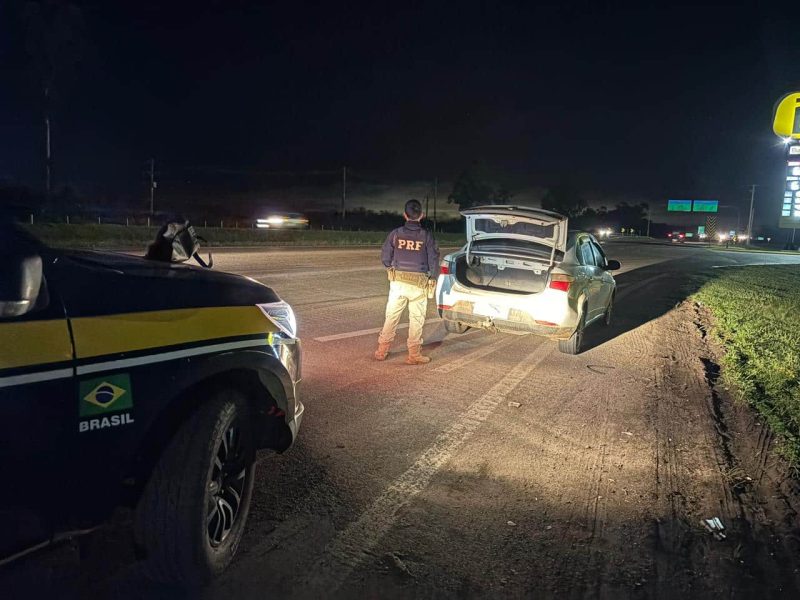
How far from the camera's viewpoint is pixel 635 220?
148 m

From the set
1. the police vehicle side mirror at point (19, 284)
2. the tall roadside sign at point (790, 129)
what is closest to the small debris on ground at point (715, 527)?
the police vehicle side mirror at point (19, 284)

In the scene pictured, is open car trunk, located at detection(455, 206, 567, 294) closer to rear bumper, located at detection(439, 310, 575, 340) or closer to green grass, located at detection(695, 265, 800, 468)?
rear bumper, located at detection(439, 310, 575, 340)

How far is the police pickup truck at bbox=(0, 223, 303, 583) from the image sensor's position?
6.82ft

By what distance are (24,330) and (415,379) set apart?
453 cm

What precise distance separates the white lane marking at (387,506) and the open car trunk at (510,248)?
2.66 metres

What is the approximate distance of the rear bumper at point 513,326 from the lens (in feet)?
23.9

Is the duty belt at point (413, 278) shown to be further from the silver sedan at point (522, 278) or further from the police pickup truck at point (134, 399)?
the police pickup truck at point (134, 399)

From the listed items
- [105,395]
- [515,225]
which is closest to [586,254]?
[515,225]

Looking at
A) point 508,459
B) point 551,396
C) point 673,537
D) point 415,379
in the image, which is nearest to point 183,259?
point 415,379

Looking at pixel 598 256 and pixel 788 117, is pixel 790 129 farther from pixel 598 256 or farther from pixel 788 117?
pixel 598 256

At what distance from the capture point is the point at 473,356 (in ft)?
24.5

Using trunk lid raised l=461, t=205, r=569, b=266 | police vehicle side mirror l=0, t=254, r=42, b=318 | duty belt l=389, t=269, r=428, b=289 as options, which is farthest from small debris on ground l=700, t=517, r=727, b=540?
trunk lid raised l=461, t=205, r=569, b=266

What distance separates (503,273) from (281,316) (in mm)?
5860

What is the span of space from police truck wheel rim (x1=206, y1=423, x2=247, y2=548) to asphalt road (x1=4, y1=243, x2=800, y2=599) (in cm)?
20
